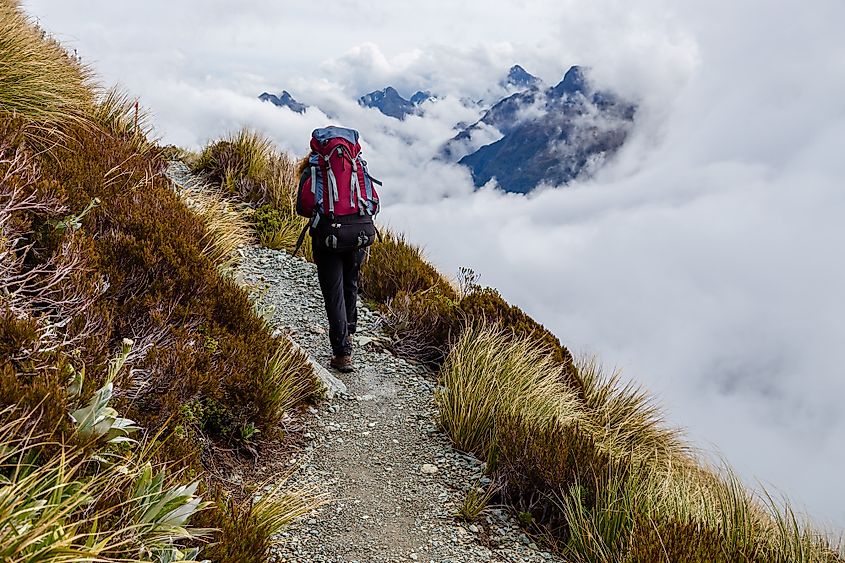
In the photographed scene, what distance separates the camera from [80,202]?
5.19 m

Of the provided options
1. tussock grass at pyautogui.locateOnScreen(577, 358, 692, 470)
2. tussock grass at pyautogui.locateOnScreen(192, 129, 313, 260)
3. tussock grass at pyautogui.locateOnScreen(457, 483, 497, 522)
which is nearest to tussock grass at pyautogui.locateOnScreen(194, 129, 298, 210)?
tussock grass at pyautogui.locateOnScreen(192, 129, 313, 260)

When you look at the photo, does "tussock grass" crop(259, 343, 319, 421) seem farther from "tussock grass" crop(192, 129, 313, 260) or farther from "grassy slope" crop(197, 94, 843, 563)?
"tussock grass" crop(192, 129, 313, 260)

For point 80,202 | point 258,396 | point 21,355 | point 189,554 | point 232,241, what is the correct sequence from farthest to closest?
point 232,241 → point 80,202 → point 258,396 → point 21,355 → point 189,554

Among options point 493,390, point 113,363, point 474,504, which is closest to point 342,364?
point 493,390

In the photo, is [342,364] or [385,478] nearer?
[385,478]

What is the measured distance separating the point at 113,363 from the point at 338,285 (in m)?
2.84

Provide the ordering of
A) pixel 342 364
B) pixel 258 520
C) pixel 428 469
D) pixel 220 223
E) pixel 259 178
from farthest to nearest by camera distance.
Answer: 1. pixel 259 178
2. pixel 220 223
3. pixel 342 364
4. pixel 428 469
5. pixel 258 520

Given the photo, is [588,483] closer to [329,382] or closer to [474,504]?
[474,504]

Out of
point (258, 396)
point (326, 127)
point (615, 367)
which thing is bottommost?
point (258, 396)

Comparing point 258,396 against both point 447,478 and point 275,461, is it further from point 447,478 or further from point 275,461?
point 447,478

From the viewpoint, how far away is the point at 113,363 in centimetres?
369

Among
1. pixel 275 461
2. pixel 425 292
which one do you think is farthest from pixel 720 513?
pixel 425 292

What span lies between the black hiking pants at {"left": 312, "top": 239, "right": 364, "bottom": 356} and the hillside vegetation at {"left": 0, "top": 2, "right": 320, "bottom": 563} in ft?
2.55

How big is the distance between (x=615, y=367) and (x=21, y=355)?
6049 millimetres
